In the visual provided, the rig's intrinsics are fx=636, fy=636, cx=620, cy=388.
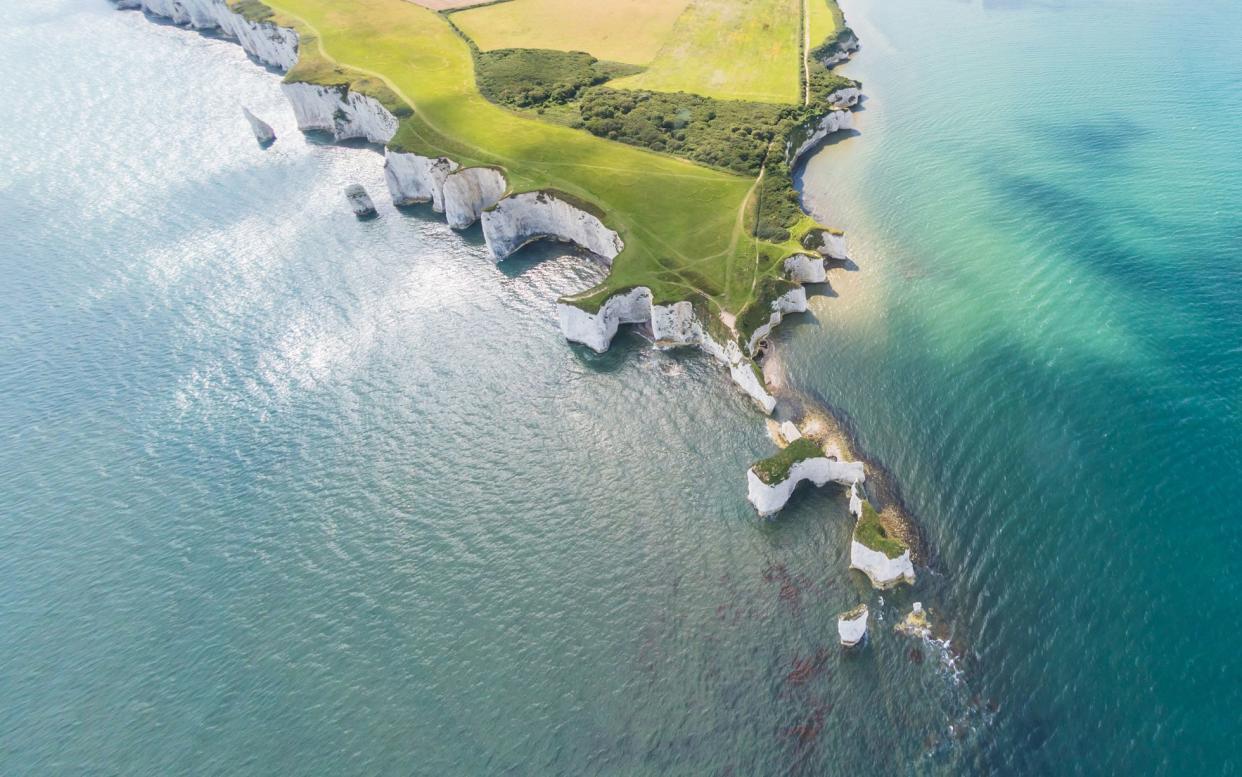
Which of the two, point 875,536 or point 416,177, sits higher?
point 875,536

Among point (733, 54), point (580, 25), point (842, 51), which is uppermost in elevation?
point (842, 51)

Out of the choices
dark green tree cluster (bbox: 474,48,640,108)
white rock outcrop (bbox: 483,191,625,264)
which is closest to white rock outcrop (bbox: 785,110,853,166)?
white rock outcrop (bbox: 483,191,625,264)

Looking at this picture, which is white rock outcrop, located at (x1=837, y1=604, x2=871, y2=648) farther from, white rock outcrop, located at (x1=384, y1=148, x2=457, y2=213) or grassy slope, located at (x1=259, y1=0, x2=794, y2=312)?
white rock outcrop, located at (x1=384, y1=148, x2=457, y2=213)

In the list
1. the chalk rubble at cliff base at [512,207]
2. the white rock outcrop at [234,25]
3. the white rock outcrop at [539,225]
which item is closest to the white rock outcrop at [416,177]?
the chalk rubble at cliff base at [512,207]

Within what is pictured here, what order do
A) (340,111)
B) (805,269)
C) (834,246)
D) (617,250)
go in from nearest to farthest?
(805,269), (834,246), (617,250), (340,111)

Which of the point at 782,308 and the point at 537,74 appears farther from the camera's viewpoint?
the point at 537,74

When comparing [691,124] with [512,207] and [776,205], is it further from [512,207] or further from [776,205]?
[512,207]

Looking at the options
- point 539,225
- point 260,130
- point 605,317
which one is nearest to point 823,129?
point 539,225
